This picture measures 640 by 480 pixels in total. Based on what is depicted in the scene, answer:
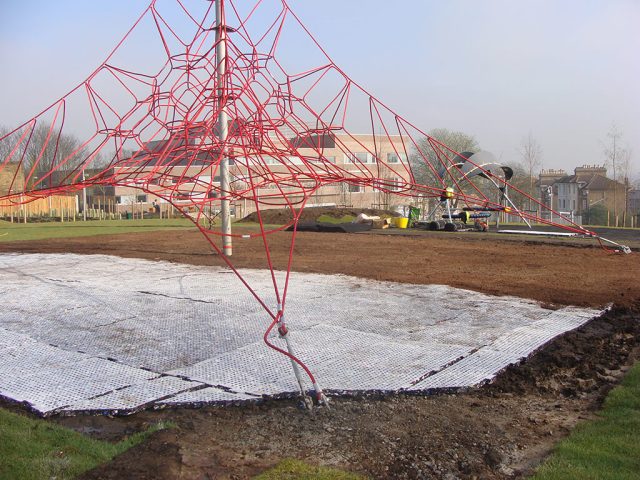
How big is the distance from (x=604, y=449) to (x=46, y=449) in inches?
139

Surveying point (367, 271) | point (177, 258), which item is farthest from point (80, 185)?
point (177, 258)

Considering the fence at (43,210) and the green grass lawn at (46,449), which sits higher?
the fence at (43,210)

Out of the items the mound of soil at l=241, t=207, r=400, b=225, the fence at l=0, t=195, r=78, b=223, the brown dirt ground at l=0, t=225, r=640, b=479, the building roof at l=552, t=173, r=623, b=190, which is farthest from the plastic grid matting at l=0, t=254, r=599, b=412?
the building roof at l=552, t=173, r=623, b=190

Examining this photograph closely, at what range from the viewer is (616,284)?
9.89 metres

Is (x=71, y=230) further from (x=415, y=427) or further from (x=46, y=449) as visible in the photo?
(x=415, y=427)

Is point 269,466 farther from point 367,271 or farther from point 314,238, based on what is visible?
point 314,238

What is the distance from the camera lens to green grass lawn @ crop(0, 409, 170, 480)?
334 centimetres

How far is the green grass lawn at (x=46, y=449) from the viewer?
131 inches

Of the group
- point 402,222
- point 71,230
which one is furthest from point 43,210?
point 402,222

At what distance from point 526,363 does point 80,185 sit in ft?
14.1

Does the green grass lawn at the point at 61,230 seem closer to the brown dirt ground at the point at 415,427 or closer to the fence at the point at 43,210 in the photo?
the fence at the point at 43,210

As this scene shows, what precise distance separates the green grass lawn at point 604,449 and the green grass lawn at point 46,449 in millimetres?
2591

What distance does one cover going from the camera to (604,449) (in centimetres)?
377

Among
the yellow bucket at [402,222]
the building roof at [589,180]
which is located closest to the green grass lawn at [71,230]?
the yellow bucket at [402,222]
